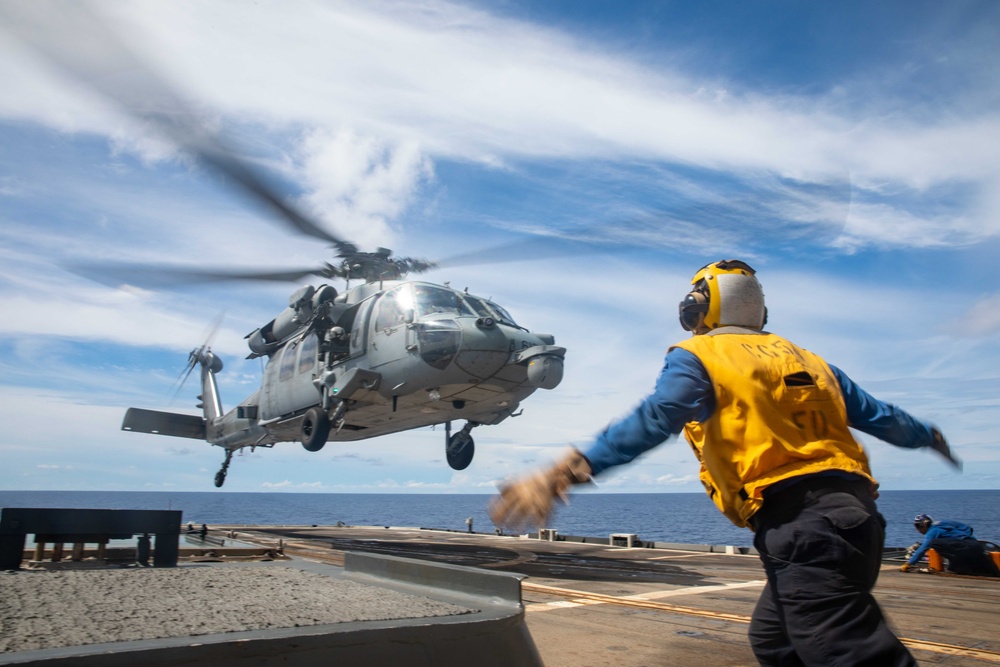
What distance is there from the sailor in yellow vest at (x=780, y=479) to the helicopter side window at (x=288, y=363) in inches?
557

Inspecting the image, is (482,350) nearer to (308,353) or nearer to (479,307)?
(479,307)

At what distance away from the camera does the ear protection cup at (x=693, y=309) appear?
271 cm

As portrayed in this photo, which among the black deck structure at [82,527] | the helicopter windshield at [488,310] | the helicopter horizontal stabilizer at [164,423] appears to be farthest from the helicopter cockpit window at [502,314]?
the helicopter horizontal stabilizer at [164,423]

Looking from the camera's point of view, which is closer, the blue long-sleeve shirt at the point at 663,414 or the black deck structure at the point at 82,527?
the blue long-sleeve shirt at the point at 663,414

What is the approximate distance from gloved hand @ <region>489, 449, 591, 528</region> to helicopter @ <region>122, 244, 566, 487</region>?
32.2ft

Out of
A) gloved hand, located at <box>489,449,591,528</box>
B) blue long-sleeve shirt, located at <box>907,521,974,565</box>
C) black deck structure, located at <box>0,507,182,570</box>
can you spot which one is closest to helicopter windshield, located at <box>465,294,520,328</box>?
blue long-sleeve shirt, located at <box>907,521,974,565</box>

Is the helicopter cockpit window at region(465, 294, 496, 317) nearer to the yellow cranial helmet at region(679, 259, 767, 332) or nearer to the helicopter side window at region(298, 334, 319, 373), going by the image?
the helicopter side window at region(298, 334, 319, 373)

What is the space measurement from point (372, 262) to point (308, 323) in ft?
6.12

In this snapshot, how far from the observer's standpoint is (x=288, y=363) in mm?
15836

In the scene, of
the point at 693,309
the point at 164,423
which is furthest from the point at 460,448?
the point at 693,309

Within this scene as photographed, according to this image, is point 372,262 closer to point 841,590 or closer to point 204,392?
point 204,392

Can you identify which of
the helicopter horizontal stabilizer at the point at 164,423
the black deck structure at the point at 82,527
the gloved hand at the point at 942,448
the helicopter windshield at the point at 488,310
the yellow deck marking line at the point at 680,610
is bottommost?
the yellow deck marking line at the point at 680,610

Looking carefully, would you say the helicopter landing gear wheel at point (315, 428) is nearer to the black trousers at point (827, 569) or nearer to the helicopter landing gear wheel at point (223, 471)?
the helicopter landing gear wheel at point (223, 471)

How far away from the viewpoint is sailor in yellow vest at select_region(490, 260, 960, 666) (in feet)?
6.72
